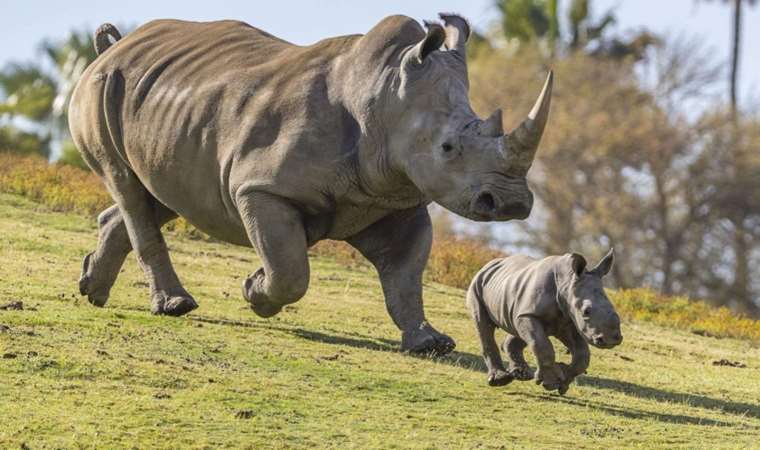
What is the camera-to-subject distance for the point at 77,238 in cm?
1912

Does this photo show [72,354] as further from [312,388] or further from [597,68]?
[597,68]

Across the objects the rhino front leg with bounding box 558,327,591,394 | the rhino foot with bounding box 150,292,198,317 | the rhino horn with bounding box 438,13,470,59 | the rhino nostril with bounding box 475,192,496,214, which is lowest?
the rhino foot with bounding box 150,292,198,317

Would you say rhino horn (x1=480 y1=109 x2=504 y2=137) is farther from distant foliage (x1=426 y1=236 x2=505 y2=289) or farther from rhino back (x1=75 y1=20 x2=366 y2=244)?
distant foliage (x1=426 y1=236 x2=505 y2=289)

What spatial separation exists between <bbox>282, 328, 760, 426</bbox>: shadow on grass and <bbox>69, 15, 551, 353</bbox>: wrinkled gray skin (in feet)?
3.45

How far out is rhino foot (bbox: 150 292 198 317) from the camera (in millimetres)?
13477

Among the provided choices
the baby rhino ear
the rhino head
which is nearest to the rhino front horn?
the rhino head

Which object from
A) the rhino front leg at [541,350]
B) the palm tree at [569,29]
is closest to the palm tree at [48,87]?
the palm tree at [569,29]

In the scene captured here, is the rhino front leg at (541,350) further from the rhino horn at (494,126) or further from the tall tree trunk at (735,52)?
the tall tree trunk at (735,52)

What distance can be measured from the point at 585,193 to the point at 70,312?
37.9 meters

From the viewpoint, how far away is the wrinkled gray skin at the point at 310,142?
10.9m

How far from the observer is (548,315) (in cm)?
1181

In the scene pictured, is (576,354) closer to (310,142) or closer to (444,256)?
(310,142)

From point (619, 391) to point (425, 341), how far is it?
182 centimetres

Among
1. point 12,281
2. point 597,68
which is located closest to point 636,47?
point 597,68
